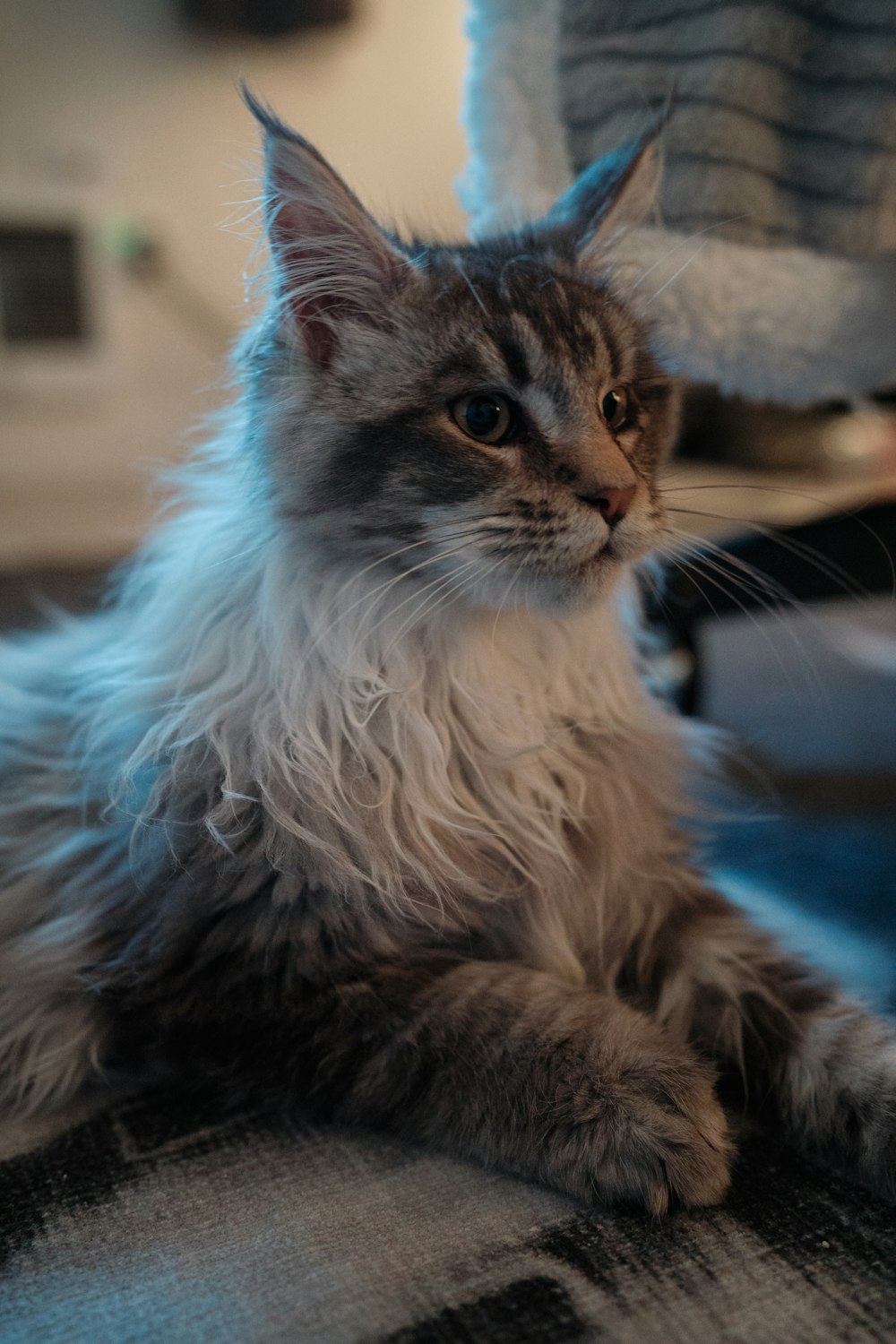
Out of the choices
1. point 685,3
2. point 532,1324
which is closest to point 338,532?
point 532,1324

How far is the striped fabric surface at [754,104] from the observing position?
1252 millimetres

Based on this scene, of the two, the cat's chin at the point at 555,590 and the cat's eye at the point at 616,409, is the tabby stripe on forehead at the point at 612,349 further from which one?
the cat's chin at the point at 555,590

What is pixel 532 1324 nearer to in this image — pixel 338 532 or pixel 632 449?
→ pixel 338 532

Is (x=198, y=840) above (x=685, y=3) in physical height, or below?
below

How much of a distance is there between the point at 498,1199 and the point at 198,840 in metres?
0.42

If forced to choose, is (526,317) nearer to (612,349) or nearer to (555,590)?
(612,349)

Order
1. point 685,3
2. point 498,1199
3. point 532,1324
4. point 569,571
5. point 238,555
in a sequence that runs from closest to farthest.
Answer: point 532,1324, point 498,1199, point 569,571, point 238,555, point 685,3

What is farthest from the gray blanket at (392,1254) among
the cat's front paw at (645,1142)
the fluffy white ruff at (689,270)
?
the fluffy white ruff at (689,270)

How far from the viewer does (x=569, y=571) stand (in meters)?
1.00

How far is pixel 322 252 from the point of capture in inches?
41.7

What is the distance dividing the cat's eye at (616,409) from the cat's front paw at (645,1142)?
64 cm

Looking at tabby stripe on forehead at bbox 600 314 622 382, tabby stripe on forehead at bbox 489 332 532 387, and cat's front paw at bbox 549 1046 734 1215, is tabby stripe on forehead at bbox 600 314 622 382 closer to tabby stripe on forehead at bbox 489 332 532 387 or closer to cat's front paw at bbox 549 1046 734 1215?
tabby stripe on forehead at bbox 489 332 532 387

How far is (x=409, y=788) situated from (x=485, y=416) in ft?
1.21

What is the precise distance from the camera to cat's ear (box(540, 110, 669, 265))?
1.17 metres
